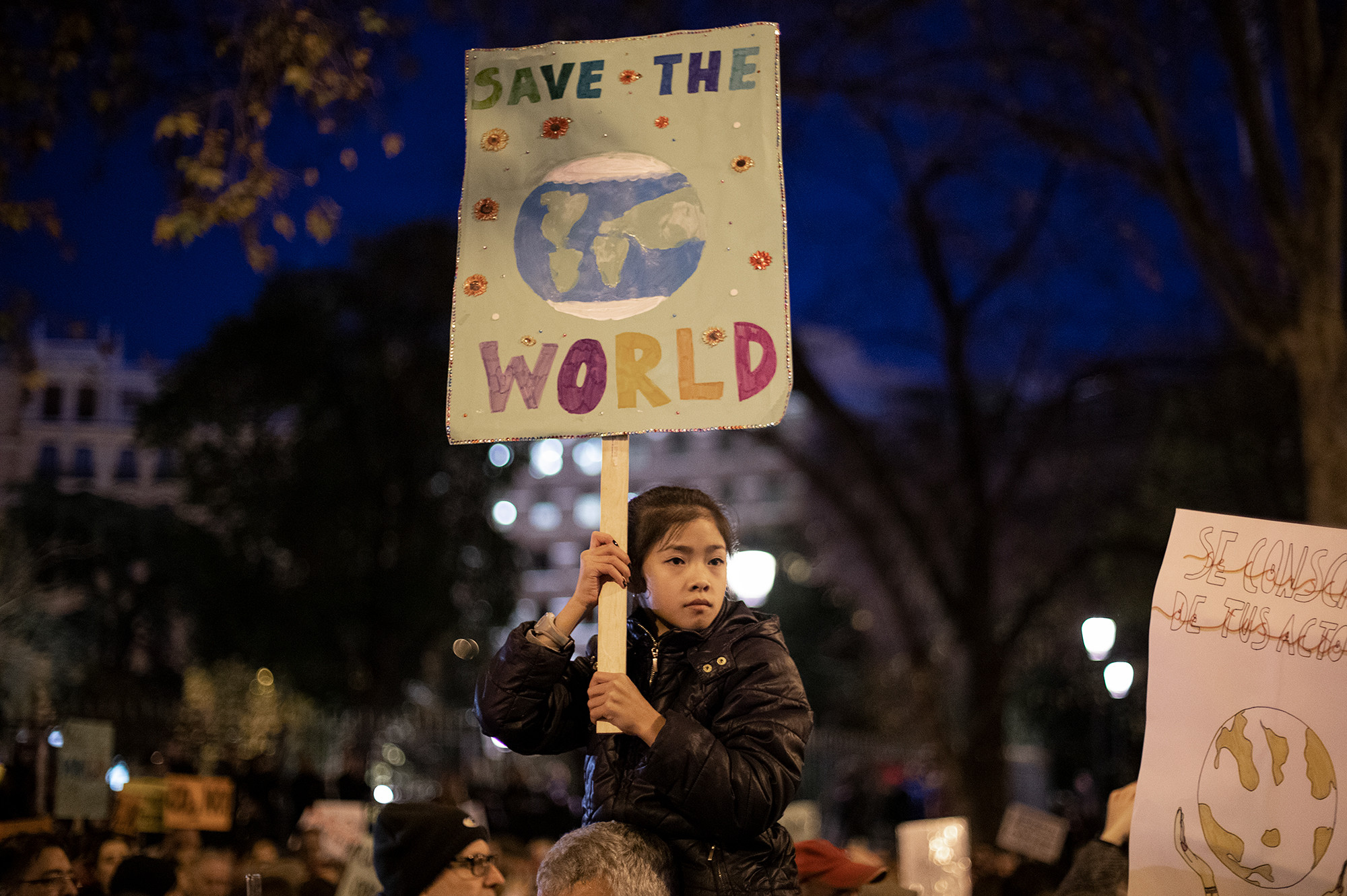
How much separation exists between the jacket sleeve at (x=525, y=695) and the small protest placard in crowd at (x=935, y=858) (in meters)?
5.62

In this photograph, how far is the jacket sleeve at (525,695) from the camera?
116 inches

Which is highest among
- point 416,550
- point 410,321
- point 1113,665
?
point 410,321

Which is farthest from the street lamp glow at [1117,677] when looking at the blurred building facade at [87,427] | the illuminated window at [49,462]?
the illuminated window at [49,462]

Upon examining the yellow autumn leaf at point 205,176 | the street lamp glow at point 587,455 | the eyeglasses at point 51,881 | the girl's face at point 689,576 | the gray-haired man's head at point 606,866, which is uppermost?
the street lamp glow at point 587,455

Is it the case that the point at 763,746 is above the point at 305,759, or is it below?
above

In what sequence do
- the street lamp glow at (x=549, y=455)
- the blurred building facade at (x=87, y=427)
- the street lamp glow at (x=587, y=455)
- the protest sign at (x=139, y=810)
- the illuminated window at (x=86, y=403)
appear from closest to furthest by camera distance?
the protest sign at (x=139, y=810)
the blurred building facade at (x=87, y=427)
the illuminated window at (x=86, y=403)
the street lamp glow at (x=549, y=455)
the street lamp glow at (x=587, y=455)

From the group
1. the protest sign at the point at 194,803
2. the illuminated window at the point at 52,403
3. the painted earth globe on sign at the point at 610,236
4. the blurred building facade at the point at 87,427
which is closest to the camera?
the painted earth globe on sign at the point at 610,236

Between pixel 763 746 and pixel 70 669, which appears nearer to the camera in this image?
pixel 763 746

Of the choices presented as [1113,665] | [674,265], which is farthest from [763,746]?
[1113,665]

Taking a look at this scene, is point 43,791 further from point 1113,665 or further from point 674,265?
point 1113,665

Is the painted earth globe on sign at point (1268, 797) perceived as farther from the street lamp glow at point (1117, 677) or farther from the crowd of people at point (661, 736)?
the street lamp glow at point (1117, 677)

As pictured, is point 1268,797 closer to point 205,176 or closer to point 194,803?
point 205,176

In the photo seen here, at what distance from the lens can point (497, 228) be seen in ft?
11.1

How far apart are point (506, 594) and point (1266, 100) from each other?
18.7 metres
